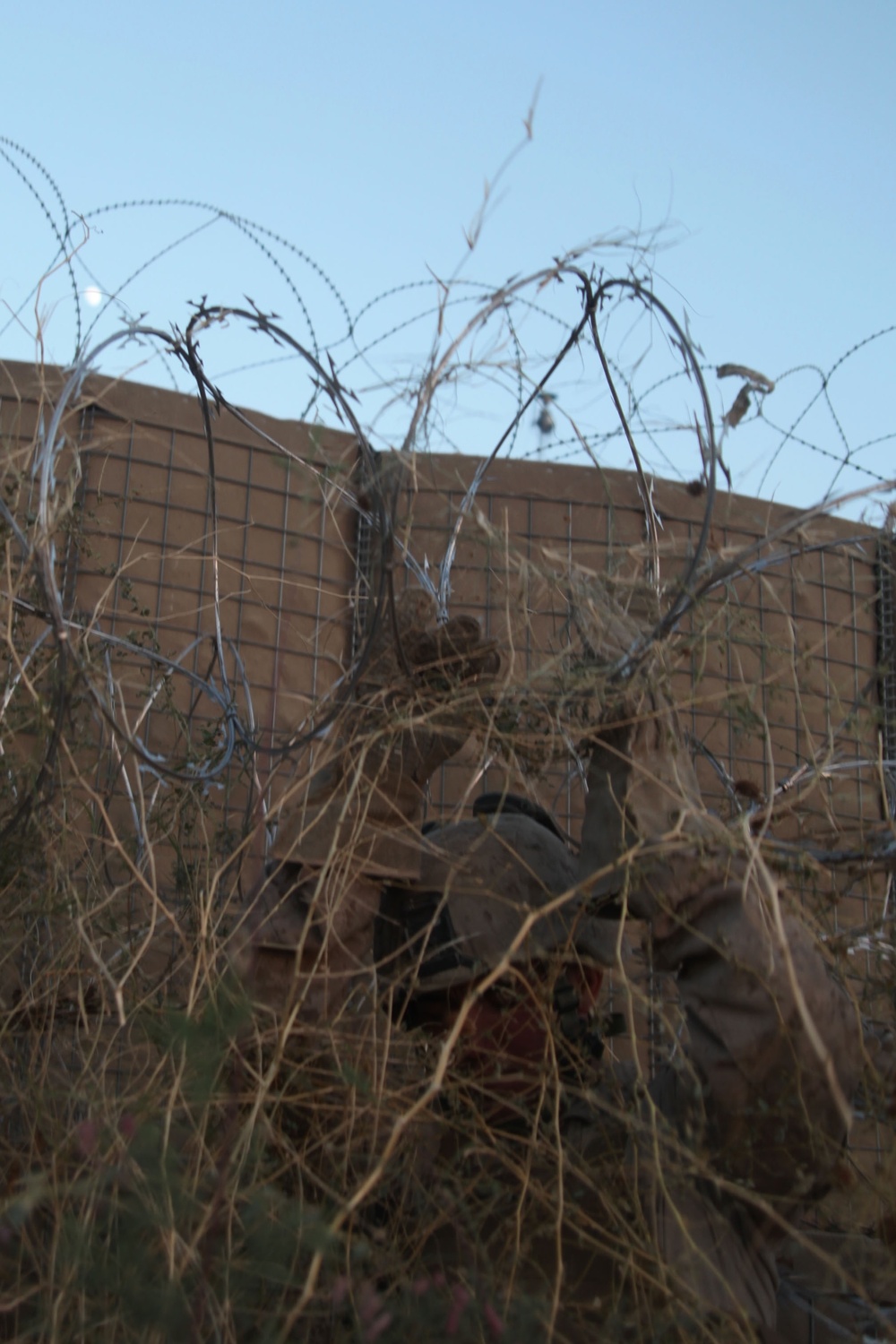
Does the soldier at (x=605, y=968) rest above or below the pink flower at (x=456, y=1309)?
above

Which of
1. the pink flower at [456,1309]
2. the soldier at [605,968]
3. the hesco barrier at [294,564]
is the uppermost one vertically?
the hesco barrier at [294,564]

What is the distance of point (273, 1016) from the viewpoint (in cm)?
257

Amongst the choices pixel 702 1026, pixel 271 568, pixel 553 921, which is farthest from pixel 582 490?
pixel 702 1026

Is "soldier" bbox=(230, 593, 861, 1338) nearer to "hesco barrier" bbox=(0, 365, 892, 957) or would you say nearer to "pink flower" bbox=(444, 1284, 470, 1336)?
"pink flower" bbox=(444, 1284, 470, 1336)

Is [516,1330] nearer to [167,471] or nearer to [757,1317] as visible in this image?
[757,1317]

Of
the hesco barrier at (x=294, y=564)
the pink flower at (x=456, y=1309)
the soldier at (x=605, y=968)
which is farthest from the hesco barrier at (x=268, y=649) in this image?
the pink flower at (x=456, y=1309)

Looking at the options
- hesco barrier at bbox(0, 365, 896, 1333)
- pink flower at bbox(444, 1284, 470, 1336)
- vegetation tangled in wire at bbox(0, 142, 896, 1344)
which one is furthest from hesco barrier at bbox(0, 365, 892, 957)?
pink flower at bbox(444, 1284, 470, 1336)

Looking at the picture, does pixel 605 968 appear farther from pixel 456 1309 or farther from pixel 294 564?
pixel 294 564

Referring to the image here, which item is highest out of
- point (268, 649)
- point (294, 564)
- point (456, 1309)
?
point (294, 564)

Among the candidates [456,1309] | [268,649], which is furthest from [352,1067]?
[268,649]

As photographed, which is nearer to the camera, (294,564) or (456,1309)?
(456,1309)

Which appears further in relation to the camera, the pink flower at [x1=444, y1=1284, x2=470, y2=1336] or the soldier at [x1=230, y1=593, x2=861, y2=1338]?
the soldier at [x1=230, y1=593, x2=861, y2=1338]

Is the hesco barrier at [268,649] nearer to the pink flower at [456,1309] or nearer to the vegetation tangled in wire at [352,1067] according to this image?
the vegetation tangled in wire at [352,1067]

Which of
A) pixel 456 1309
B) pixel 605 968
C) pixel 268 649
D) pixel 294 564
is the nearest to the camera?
pixel 456 1309
